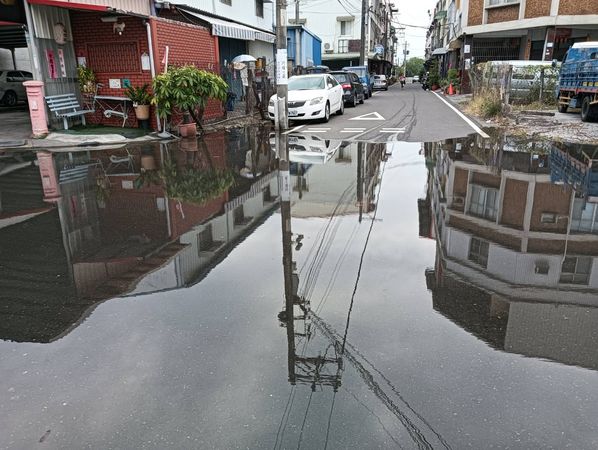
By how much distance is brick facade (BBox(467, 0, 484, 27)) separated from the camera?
1114 inches

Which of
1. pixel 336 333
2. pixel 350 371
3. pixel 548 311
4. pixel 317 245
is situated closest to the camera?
pixel 350 371

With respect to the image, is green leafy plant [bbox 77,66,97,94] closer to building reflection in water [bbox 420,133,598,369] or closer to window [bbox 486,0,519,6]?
building reflection in water [bbox 420,133,598,369]

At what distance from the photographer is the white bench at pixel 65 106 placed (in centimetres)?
1343

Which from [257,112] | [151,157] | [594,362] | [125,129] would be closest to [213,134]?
[125,129]

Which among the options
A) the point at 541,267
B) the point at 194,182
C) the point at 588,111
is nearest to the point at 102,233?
the point at 194,182

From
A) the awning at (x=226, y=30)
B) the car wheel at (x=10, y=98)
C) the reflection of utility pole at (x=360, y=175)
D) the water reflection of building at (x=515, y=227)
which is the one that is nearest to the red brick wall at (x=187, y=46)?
the awning at (x=226, y=30)

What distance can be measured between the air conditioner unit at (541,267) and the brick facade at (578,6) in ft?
80.7

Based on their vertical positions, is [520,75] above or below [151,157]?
above

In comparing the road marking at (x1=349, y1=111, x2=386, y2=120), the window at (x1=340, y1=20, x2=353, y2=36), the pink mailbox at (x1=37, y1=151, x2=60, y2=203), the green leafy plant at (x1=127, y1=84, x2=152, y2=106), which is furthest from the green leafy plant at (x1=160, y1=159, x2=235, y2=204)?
the window at (x1=340, y1=20, x2=353, y2=36)

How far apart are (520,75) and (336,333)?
1987 cm

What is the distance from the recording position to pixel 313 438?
8.65ft

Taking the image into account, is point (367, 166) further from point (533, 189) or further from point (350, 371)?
point (350, 371)

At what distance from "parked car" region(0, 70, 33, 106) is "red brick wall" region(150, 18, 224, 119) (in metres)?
9.63

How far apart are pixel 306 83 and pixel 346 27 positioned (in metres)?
39.6
